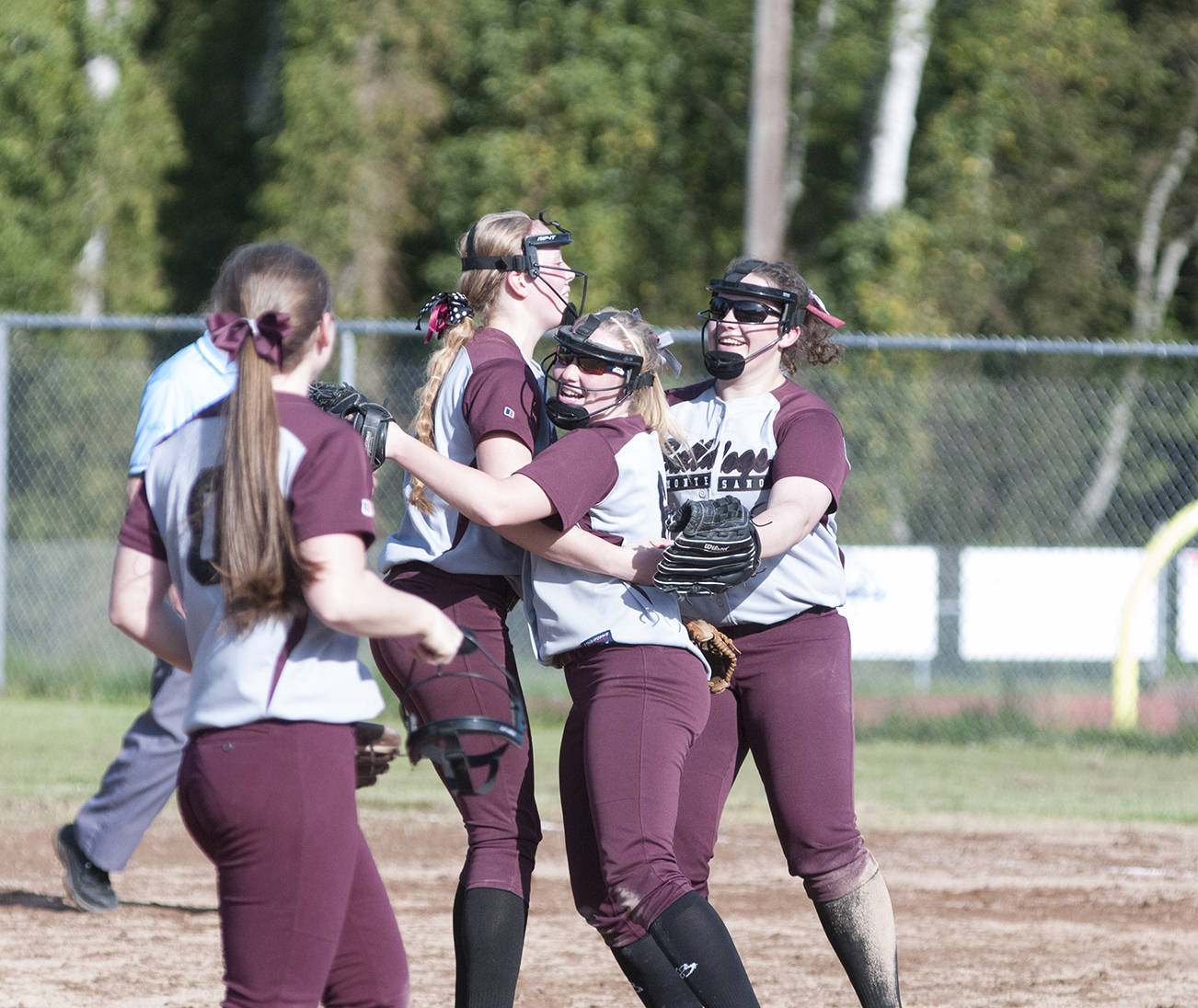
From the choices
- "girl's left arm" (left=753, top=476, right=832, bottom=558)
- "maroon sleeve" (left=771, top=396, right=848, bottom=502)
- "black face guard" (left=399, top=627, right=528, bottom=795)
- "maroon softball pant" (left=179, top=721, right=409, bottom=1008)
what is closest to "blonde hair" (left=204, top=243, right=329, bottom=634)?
"maroon softball pant" (left=179, top=721, right=409, bottom=1008)

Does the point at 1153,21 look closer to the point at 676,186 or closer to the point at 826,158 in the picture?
the point at 826,158

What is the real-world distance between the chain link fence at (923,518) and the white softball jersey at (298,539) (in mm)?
6747

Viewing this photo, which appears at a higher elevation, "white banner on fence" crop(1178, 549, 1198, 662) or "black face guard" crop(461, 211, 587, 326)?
"black face guard" crop(461, 211, 587, 326)

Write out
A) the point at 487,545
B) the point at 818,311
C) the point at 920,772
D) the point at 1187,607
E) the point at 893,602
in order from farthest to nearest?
the point at 1187,607, the point at 893,602, the point at 920,772, the point at 818,311, the point at 487,545

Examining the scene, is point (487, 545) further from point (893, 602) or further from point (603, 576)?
point (893, 602)

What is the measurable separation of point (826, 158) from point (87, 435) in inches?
602

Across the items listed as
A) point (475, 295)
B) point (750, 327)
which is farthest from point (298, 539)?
point (750, 327)

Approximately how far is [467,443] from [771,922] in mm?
2570

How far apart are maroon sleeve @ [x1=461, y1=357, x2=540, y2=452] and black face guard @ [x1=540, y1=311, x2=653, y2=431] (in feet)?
0.19

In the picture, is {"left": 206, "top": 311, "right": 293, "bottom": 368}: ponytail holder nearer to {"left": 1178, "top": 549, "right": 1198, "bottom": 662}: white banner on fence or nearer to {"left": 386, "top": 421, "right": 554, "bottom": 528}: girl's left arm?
{"left": 386, "top": 421, "right": 554, "bottom": 528}: girl's left arm

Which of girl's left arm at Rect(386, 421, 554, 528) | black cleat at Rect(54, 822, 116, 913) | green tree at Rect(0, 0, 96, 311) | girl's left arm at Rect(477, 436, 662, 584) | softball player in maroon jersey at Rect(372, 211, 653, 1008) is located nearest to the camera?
girl's left arm at Rect(386, 421, 554, 528)

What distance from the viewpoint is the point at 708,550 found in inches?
143

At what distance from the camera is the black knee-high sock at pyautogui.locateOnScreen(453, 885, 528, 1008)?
12.4ft

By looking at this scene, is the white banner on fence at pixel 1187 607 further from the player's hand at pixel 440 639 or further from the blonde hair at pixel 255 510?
the blonde hair at pixel 255 510
